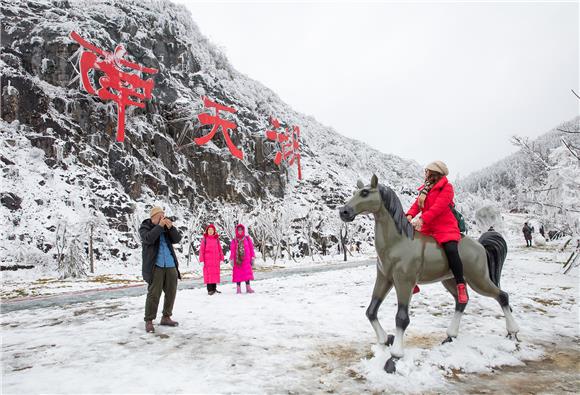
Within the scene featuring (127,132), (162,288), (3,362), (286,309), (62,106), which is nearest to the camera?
(3,362)

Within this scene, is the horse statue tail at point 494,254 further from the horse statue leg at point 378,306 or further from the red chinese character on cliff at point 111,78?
the red chinese character on cliff at point 111,78

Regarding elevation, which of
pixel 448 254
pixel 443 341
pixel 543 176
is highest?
pixel 543 176

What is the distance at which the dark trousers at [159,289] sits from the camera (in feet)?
16.6

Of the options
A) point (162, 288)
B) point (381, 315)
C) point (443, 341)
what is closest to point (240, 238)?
point (162, 288)

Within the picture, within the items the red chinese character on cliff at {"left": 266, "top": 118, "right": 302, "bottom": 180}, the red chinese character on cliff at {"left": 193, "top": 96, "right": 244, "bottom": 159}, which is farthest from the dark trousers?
the red chinese character on cliff at {"left": 266, "top": 118, "right": 302, "bottom": 180}

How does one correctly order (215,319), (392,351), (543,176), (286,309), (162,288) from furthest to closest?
(543,176)
(286,309)
(215,319)
(162,288)
(392,351)

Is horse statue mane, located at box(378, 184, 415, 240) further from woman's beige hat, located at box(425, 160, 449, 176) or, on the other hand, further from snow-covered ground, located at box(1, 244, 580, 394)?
snow-covered ground, located at box(1, 244, 580, 394)

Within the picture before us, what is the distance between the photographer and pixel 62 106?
104 feet

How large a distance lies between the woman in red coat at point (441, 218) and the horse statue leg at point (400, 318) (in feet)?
2.04

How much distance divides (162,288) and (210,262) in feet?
12.3

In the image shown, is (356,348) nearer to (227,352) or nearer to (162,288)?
(227,352)

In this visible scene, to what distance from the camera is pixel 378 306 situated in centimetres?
374

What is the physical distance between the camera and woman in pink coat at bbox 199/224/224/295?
902 cm

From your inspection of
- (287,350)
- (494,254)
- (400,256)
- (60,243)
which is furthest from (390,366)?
(60,243)
